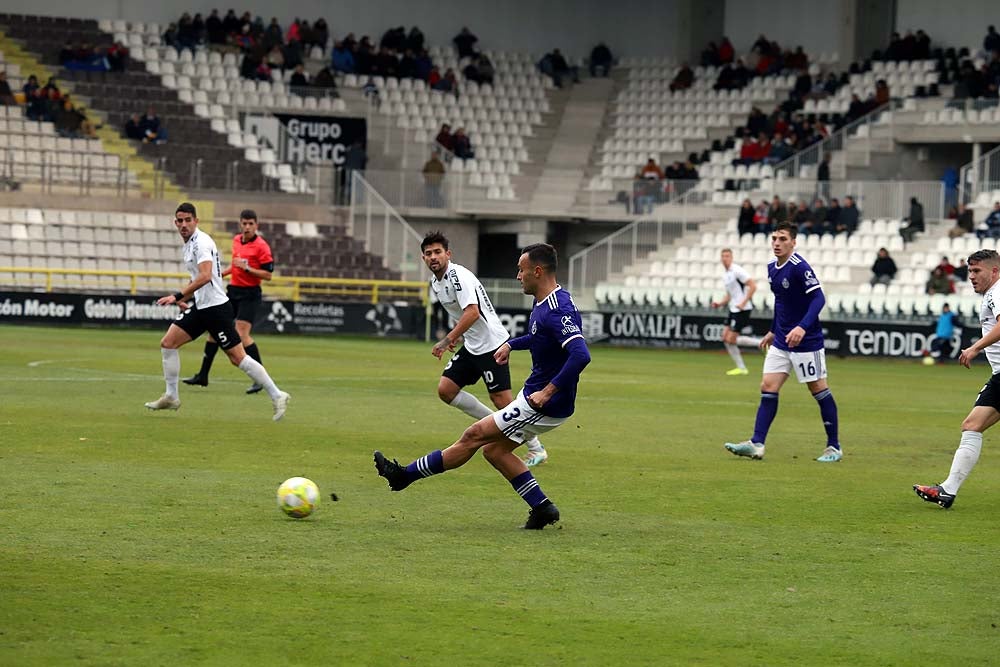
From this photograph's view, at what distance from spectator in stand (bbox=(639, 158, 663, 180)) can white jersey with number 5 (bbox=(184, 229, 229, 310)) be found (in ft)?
105

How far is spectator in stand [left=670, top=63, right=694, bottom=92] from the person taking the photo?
172ft

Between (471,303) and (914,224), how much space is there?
2921 centimetres

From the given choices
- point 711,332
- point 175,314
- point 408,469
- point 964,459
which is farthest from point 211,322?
point 711,332

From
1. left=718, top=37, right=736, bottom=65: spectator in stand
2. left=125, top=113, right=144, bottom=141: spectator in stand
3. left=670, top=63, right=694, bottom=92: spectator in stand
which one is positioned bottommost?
left=125, top=113, right=144, bottom=141: spectator in stand

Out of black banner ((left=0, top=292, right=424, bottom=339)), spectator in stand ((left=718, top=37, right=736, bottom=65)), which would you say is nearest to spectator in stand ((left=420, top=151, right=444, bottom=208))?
black banner ((left=0, top=292, right=424, bottom=339))

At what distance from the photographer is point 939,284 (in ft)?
122

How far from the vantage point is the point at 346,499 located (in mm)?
11047

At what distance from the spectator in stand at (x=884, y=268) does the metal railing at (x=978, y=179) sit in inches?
140

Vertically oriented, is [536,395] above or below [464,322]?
below

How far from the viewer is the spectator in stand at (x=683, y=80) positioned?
52.4 meters

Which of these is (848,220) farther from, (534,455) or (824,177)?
(534,455)

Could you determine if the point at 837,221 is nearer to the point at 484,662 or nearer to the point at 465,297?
the point at 465,297

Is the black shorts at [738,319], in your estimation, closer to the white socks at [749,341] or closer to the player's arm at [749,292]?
the player's arm at [749,292]

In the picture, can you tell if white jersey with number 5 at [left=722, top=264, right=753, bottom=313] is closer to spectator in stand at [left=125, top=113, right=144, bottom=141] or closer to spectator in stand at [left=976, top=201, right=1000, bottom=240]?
spectator in stand at [left=976, top=201, right=1000, bottom=240]
